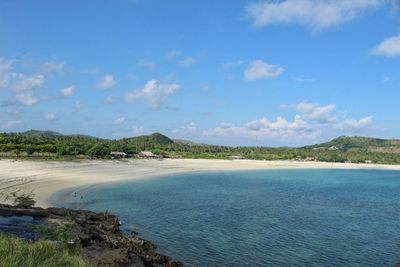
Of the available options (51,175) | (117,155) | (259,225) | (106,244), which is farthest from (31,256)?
(117,155)

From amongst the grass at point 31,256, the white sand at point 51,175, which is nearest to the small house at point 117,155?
the white sand at point 51,175

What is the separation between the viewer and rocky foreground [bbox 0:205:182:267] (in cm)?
2023

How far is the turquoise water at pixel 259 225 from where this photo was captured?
2630cm

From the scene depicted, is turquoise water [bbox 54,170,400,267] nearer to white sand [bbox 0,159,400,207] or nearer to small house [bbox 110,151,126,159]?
white sand [bbox 0,159,400,207]

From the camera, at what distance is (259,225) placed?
1414 inches

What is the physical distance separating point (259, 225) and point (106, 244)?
15.7 metres

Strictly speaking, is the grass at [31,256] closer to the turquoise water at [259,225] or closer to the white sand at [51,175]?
the turquoise water at [259,225]

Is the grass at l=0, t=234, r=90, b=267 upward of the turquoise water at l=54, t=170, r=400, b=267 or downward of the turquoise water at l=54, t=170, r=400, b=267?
upward

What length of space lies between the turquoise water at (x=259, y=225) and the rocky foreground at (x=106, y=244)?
1614 mm

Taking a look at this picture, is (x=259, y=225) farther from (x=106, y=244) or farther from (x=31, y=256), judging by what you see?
(x=31, y=256)

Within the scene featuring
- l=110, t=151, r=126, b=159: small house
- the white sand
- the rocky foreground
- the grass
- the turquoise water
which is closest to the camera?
the grass

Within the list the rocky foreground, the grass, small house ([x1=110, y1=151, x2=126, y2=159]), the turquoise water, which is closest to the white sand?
the turquoise water

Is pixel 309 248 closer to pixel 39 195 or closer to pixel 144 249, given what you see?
pixel 144 249

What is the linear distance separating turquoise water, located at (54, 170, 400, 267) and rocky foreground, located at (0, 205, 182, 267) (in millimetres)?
1614
